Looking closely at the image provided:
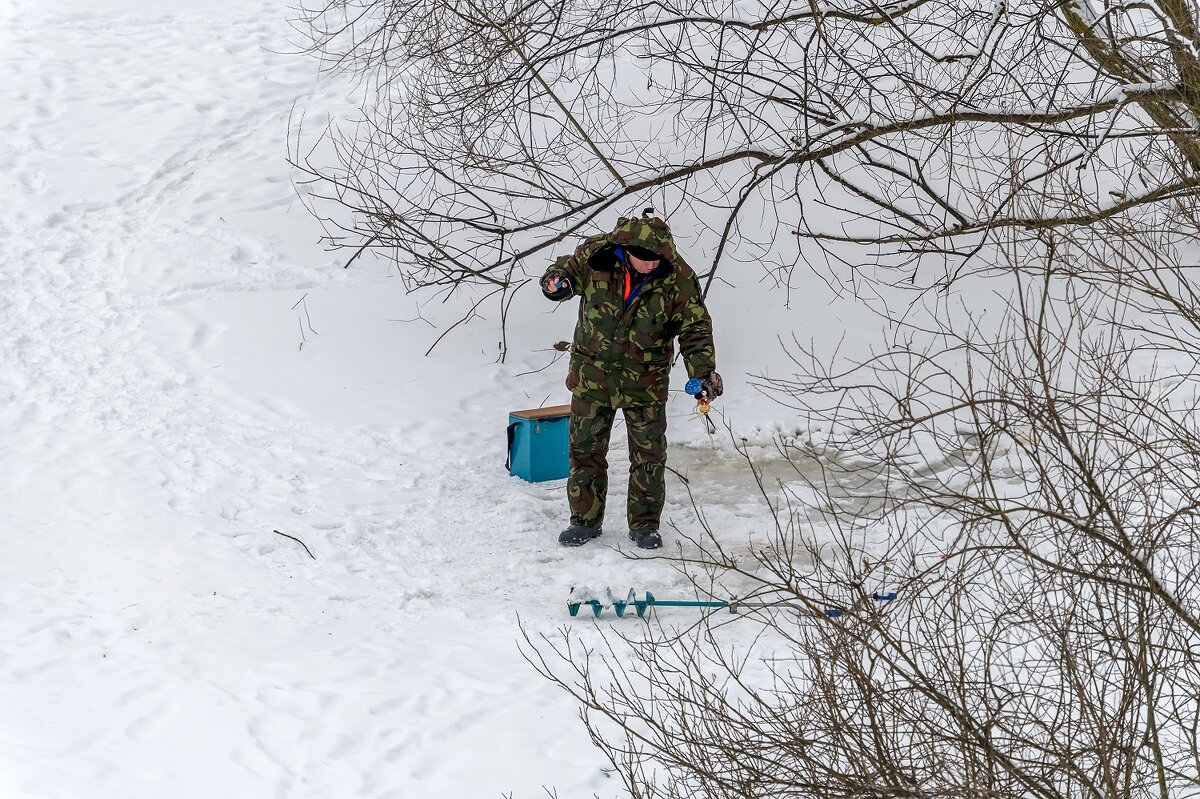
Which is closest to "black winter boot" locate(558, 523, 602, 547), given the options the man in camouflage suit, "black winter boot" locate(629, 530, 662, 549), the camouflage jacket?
the man in camouflage suit

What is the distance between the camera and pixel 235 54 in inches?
551

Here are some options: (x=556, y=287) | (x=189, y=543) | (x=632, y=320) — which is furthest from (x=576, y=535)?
(x=189, y=543)

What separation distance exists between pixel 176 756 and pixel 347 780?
2.10ft

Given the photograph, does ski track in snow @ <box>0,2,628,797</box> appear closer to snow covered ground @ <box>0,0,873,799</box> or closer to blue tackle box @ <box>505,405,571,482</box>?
snow covered ground @ <box>0,0,873,799</box>

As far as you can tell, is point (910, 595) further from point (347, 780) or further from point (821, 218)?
point (821, 218)

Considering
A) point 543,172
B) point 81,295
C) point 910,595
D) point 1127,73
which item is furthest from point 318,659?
point 81,295

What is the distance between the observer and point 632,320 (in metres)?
6.16

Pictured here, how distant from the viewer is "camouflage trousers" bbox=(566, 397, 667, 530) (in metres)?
6.27

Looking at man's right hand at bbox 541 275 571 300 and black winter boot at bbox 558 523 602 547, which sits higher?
man's right hand at bbox 541 275 571 300

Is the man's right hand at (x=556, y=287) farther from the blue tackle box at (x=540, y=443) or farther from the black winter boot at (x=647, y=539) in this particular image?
the black winter boot at (x=647, y=539)

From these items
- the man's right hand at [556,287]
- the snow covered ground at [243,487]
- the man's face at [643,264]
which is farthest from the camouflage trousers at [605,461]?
the man's face at [643,264]

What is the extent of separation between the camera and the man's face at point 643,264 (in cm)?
607

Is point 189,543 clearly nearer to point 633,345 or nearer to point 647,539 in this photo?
point 647,539

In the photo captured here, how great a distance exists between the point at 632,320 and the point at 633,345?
0.44 ft
